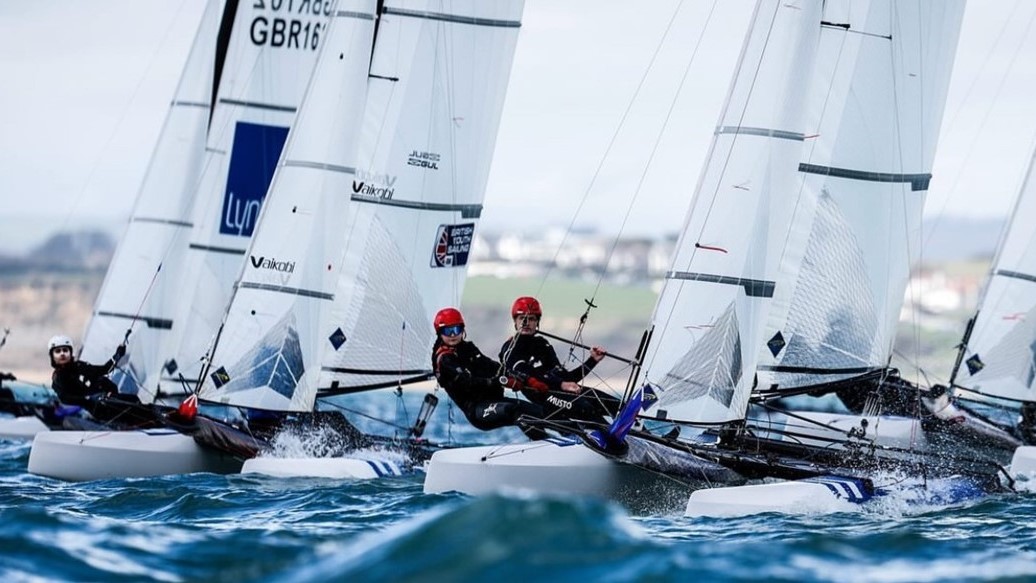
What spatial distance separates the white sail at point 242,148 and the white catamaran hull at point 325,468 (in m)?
4.36

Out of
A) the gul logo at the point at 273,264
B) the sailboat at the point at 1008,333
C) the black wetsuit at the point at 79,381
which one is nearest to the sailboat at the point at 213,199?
the black wetsuit at the point at 79,381

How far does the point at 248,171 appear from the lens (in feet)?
59.3

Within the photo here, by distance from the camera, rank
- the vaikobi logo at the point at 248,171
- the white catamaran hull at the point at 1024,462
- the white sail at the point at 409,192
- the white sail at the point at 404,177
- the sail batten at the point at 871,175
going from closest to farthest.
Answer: the white catamaran hull at the point at 1024,462 → the sail batten at the point at 871,175 → the white sail at the point at 404,177 → the white sail at the point at 409,192 → the vaikobi logo at the point at 248,171

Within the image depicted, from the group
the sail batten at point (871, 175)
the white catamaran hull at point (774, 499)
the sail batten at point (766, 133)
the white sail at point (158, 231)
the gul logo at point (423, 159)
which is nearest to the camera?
the white catamaran hull at point (774, 499)

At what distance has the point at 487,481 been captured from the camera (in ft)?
39.0

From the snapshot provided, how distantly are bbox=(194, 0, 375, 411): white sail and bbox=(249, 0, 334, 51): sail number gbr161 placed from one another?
8.35 feet

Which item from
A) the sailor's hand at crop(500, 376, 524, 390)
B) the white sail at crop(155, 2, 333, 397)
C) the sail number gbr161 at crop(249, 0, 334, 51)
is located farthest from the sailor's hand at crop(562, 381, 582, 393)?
the sail number gbr161 at crop(249, 0, 334, 51)

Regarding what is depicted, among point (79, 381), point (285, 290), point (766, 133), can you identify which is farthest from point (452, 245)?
point (766, 133)

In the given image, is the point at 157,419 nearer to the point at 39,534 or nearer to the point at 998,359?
the point at 39,534

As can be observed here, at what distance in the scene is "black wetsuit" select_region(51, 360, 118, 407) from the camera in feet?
49.9

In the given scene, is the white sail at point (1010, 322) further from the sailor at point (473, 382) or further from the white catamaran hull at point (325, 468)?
the white catamaran hull at point (325, 468)

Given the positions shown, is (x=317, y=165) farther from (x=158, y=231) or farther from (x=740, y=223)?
(x=158, y=231)

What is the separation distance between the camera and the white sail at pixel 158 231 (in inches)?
730

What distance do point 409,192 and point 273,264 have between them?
1553 mm
